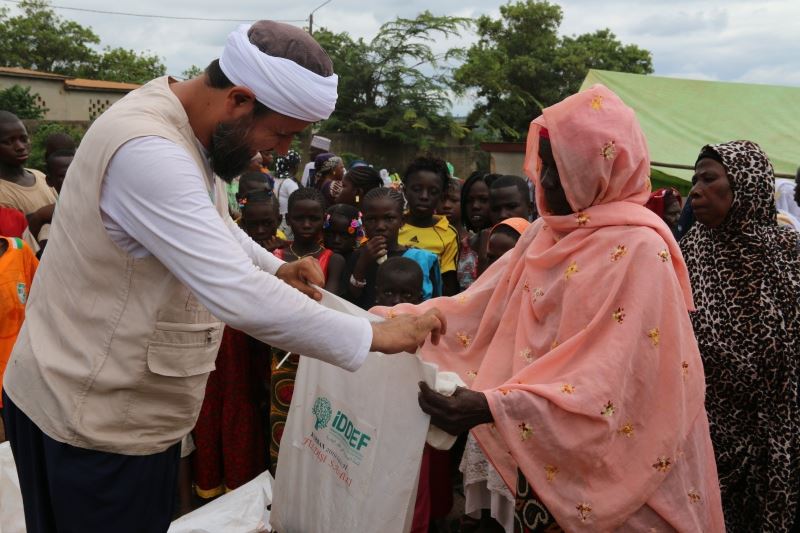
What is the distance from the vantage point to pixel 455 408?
2.13 m

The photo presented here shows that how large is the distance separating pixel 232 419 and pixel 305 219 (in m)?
1.34

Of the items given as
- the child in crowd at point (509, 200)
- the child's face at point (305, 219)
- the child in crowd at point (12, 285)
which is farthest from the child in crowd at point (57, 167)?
the child in crowd at point (509, 200)

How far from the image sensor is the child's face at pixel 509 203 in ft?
15.8

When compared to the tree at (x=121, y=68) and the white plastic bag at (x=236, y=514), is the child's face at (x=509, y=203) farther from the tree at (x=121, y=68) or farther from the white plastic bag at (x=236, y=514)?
the tree at (x=121, y=68)

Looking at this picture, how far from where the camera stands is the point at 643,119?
7840mm

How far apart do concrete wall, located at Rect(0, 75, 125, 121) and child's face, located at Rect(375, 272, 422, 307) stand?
84.2 ft

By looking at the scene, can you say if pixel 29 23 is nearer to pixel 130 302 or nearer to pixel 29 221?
pixel 29 221

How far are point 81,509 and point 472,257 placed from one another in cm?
353

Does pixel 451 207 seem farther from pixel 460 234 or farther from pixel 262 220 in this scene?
pixel 262 220

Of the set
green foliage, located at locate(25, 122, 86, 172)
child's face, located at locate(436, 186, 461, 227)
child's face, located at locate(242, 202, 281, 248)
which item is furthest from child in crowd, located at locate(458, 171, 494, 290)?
green foliage, located at locate(25, 122, 86, 172)

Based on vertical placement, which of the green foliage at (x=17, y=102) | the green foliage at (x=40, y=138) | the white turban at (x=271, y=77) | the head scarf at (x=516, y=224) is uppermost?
the white turban at (x=271, y=77)

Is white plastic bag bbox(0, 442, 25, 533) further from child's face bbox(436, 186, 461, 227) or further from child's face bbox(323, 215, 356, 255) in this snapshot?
child's face bbox(436, 186, 461, 227)

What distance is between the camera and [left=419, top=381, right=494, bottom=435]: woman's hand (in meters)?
2.13

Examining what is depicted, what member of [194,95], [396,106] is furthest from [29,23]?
[194,95]
